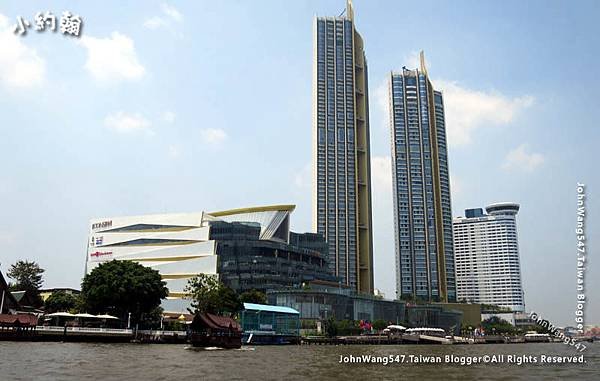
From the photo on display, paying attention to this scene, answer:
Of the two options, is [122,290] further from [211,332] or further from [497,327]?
[497,327]

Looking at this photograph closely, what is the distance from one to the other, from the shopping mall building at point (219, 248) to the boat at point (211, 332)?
222 ft

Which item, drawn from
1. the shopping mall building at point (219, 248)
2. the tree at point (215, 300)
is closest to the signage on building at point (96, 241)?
the shopping mall building at point (219, 248)

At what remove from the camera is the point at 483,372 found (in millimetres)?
33750

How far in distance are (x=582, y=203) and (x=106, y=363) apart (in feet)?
95.4

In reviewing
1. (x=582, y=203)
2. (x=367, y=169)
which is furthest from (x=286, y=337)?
(x=367, y=169)

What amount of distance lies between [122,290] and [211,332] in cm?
2213

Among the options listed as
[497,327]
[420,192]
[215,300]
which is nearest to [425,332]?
[215,300]

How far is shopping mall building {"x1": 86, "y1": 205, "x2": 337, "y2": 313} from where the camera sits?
136000 millimetres

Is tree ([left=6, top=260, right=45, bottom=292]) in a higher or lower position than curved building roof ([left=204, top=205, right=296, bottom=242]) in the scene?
lower

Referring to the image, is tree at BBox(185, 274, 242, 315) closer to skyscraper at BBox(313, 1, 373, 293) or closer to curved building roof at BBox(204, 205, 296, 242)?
curved building roof at BBox(204, 205, 296, 242)

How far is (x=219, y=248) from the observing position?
13862 cm

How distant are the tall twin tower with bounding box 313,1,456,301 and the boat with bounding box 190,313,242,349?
311ft

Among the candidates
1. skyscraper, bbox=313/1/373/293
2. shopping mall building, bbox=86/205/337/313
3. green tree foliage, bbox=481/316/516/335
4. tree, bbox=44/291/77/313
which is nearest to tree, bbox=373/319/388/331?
shopping mall building, bbox=86/205/337/313

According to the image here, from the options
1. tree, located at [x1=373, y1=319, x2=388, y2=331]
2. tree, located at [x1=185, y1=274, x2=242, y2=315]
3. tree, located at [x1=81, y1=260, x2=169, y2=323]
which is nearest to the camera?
tree, located at [x1=81, y1=260, x2=169, y2=323]
